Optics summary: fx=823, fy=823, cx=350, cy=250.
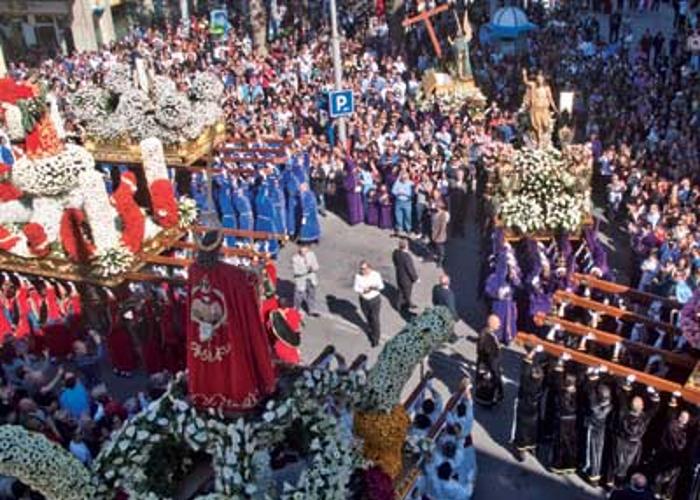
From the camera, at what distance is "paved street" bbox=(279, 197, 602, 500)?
433 inches

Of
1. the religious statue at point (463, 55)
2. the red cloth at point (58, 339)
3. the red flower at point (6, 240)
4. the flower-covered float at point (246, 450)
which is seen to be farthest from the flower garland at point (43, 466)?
the religious statue at point (463, 55)

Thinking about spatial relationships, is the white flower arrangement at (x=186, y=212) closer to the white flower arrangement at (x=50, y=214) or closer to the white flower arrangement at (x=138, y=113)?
the white flower arrangement at (x=50, y=214)

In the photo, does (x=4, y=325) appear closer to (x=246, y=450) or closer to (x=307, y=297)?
(x=307, y=297)

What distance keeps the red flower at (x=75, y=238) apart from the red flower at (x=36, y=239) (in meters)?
0.42

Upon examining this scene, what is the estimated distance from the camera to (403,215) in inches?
711

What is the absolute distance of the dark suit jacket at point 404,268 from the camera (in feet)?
47.8

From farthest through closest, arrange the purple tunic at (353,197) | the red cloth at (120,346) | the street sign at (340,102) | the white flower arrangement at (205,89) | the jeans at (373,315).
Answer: the street sign at (340,102)
the purple tunic at (353,197)
the white flower arrangement at (205,89)
the jeans at (373,315)
the red cloth at (120,346)

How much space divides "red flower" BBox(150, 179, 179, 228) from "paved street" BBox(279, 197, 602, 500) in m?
2.75

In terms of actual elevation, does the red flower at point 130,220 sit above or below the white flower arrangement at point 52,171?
below

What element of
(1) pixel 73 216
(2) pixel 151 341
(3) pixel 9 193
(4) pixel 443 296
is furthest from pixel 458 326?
(3) pixel 9 193

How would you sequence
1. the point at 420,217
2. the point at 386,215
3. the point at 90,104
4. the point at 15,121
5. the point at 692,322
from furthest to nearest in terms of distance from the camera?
the point at 386,215
the point at 420,217
the point at 90,104
the point at 15,121
the point at 692,322

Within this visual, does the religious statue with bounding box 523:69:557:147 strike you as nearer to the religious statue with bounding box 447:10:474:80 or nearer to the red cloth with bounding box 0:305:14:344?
the religious statue with bounding box 447:10:474:80

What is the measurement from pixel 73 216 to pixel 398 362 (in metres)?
8.12

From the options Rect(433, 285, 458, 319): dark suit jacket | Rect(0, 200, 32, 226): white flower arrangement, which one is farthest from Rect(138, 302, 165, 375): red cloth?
Rect(433, 285, 458, 319): dark suit jacket
